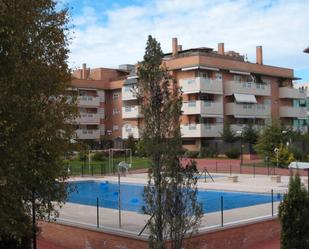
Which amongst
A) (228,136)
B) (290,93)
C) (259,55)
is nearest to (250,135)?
(228,136)

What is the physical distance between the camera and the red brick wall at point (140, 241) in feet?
49.7

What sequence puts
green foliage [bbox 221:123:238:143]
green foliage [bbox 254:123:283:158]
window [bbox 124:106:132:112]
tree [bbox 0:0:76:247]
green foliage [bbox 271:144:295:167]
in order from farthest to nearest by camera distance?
1. window [bbox 124:106:132:112]
2. green foliage [bbox 221:123:238:143]
3. green foliage [bbox 254:123:283:158]
4. green foliage [bbox 271:144:295:167]
5. tree [bbox 0:0:76:247]

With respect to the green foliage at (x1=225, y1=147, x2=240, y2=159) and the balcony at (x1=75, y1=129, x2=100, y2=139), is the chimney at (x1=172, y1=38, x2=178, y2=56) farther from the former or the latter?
the green foliage at (x1=225, y1=147, x2=240, y2=159)

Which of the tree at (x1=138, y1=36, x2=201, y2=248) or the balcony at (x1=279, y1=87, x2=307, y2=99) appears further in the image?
the balcony at (x1=279, y1=87, x2=307, y2=99)

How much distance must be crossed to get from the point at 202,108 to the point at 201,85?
278cm

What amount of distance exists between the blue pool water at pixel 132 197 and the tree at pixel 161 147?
4383 millimetres

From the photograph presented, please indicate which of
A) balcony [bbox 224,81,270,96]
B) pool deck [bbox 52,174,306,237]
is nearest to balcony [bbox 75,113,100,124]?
balcony [bbox 224,81,270,96]

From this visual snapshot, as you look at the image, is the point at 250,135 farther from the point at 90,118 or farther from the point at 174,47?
the point at 90,118

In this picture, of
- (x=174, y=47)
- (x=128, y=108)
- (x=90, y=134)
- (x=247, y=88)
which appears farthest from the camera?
(x=90, y=134)

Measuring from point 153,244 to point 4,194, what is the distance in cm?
282

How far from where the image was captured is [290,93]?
263 feet

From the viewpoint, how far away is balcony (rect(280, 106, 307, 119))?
78688mm

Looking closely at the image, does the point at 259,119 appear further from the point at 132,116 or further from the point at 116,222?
the point at 116,222

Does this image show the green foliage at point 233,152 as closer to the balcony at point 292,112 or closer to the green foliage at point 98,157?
the green foliage at point 98,157
